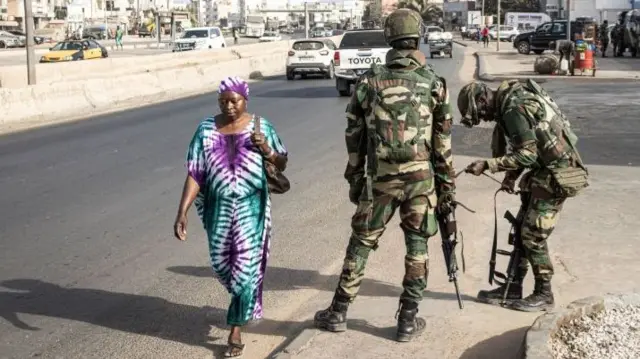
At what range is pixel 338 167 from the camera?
12.0 m

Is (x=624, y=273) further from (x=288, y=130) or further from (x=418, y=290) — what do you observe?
(x=288, y=130)

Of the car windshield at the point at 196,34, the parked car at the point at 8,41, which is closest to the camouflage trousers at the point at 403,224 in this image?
the car windshield at the point at 196,34

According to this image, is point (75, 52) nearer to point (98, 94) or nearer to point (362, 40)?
point (98, 94)

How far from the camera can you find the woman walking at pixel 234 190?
4.98 metres

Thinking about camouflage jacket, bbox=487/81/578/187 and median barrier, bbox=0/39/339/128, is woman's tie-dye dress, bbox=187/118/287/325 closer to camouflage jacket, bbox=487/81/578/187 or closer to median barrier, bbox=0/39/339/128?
camouflage jacket, bbox=487/81/578/187

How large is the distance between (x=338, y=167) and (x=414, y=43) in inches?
281

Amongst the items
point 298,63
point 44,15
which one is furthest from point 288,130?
point 44,15

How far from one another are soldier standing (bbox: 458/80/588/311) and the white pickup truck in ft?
58.4

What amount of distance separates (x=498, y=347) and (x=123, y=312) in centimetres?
257

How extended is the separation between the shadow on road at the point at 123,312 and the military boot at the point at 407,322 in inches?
32.0

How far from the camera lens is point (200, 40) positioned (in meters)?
49.9

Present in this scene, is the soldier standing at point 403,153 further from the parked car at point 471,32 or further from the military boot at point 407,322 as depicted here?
the parked car at point 471,32

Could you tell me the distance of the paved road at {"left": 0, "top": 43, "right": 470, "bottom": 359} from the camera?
5531 mm

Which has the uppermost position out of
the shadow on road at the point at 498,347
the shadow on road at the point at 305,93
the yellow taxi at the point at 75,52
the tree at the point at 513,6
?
the tree at the point at 513,6
